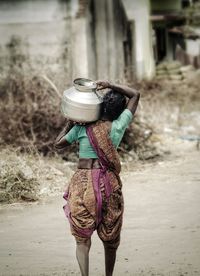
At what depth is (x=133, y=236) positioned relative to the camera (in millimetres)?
5539

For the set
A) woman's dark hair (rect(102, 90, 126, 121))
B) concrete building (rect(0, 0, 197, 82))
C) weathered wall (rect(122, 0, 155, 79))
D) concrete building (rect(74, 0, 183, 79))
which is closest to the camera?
woman's dark hair (rect(102, 90, 126, 121))

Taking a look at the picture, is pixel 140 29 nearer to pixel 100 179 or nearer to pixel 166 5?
pixel 166 5

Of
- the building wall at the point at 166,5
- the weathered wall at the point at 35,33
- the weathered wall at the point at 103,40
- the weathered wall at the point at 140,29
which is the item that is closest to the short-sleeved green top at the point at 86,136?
the weathered wall at the point at 35,33

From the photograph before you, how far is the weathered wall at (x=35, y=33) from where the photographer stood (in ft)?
44.3

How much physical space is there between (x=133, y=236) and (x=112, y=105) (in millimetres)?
2002

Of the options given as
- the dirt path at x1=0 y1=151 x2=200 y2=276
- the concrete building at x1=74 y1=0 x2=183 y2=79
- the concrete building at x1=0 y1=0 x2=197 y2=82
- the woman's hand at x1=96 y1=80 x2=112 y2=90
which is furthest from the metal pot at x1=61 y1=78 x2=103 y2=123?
the concrete building at x1=0 y1=0 x2=197 y2=82

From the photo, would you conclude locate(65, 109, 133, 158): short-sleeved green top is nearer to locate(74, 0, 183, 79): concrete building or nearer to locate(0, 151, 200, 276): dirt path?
locate(0, 151, 200, 276): dirt path

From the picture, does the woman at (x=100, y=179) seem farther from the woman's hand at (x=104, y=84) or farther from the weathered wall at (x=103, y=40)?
the weathered wall at (x=103, y=40)

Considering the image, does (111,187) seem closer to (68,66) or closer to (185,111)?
(68,66)

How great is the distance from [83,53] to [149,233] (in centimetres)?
840

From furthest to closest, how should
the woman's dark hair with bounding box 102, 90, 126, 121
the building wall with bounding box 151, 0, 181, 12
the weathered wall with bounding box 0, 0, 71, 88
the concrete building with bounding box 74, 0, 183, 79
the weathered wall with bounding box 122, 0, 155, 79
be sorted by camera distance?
the building wall with bounding box 151, 0, 181, 12
the weathered wall with bounding box 122, 0, 155, 79
the concrete building with bounding box 74, 0, 183, 79
the weathered wall with bounding box 0, 0, 71, 88
the woman's dark hair with bounding box 102, 90, 126, 121

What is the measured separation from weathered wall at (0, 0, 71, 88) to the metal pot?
962 cm

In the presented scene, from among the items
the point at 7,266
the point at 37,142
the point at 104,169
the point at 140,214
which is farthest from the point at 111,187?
the point at 37,142

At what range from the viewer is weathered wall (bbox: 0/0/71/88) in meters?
13.5
